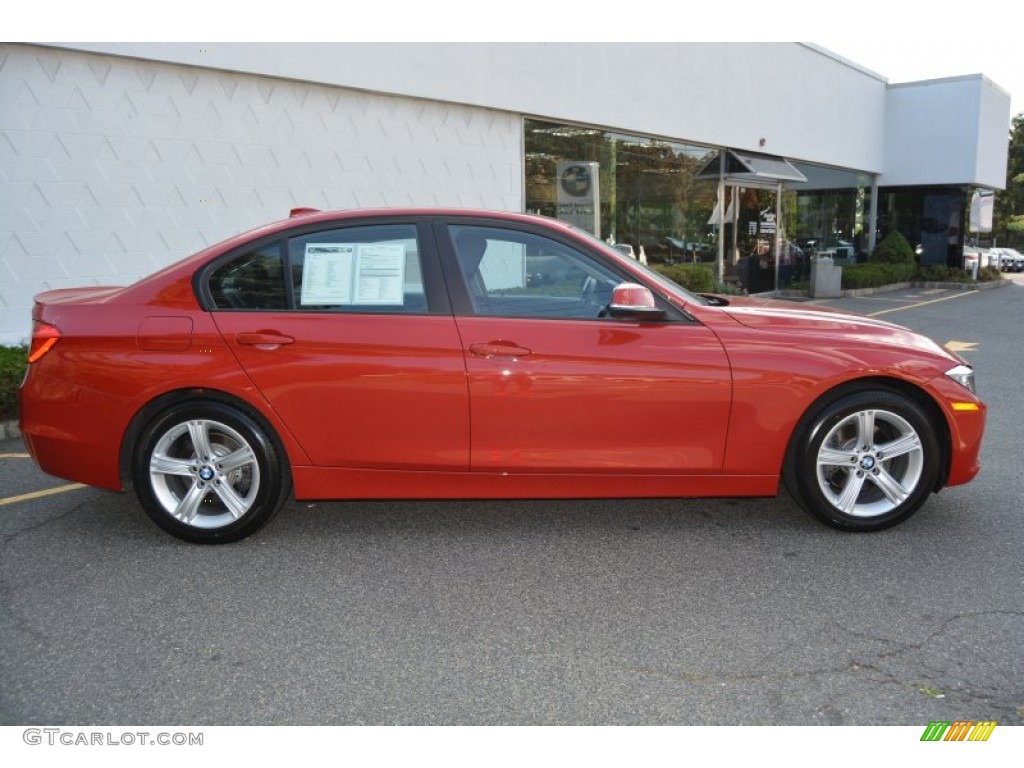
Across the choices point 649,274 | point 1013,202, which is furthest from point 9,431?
point 1013,202

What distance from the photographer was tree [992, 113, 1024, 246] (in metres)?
57.1

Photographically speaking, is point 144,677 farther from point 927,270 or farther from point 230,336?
point 927,270

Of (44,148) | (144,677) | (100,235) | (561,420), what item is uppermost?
(44,148)

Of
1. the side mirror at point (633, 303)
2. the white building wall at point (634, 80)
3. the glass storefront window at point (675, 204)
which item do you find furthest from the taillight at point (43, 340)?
the glass storefront window at point (675, 204)

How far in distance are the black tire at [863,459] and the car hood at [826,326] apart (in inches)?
11.3

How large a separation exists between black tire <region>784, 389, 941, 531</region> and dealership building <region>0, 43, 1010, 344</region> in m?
7.33

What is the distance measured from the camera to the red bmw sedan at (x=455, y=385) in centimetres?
398

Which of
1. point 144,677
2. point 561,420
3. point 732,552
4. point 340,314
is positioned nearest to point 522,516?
point 561,420

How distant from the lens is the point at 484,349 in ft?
13.0

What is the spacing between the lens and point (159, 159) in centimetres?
880

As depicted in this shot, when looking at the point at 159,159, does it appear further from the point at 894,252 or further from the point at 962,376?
the point at 894,252

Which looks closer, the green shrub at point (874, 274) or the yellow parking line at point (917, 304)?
the yellow parking line at point (917, 304)

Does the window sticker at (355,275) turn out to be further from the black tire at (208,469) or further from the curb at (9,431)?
the curb at (9,431)

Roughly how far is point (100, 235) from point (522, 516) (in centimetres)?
619
